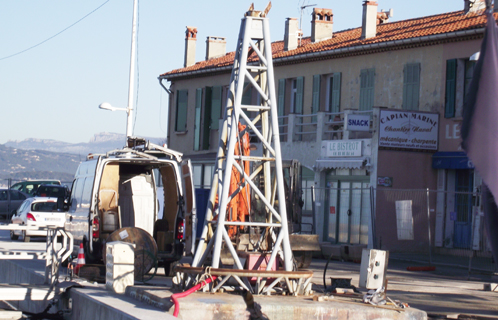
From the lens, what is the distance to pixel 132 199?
15227 millimetres

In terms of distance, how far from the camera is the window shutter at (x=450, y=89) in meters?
24.5

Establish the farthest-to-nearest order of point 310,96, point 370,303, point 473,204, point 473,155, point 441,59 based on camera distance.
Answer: point 310,96 < point 441,59 < point 473,204 < point 370,303 < point 473,155

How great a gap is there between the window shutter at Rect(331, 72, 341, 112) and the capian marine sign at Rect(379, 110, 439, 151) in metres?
5.67

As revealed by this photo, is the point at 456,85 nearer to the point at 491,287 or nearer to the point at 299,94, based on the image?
the point at 299,94

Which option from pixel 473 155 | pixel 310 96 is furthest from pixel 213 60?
pixel 473 155

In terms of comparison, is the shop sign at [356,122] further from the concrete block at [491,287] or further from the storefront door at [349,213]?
the concrete block at [491,287]

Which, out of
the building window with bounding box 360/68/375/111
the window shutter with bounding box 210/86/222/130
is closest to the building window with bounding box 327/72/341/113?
the building window with bounding box 360/68/375/111

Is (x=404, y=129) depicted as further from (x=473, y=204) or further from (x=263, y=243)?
(x=263, y=243)

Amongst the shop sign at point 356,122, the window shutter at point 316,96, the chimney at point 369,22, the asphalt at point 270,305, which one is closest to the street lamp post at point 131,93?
the window shutter at point 316,96

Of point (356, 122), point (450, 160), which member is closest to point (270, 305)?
point (356, 122)

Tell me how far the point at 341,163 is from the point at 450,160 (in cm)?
365

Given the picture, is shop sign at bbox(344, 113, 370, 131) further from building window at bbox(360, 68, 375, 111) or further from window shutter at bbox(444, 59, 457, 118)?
building window at bbox(360, 68, 375, 111)

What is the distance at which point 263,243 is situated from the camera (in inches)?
473

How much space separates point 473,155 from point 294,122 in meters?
25.1
